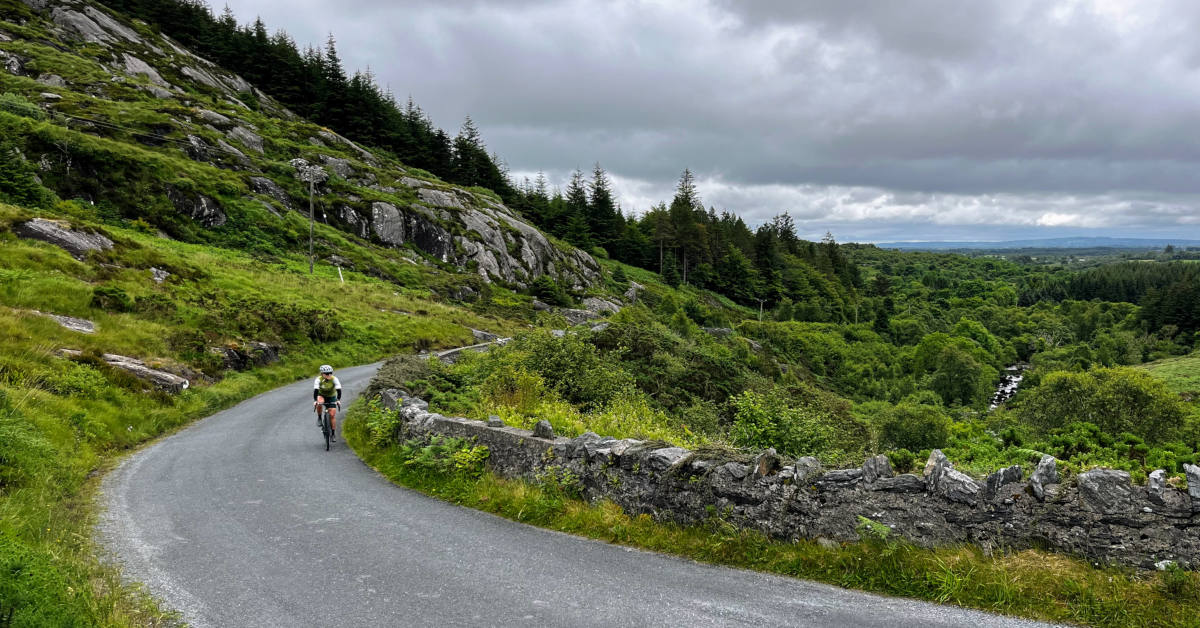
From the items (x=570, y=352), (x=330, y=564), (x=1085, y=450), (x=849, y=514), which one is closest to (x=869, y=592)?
(x=849, y=514)

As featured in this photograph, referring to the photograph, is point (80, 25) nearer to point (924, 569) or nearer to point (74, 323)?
point (74, 323)

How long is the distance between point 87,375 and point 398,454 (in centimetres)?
1042

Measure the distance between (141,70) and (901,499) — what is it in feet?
346

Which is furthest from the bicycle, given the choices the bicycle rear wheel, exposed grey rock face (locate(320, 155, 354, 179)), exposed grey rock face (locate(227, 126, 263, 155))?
exposed grey rock face (locate(227, 126, 263, 155))

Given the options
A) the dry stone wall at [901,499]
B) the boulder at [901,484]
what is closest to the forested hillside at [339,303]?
the dry stone wall at [901,499]

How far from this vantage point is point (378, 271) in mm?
50500

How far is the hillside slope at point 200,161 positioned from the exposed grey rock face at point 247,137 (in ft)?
0.66

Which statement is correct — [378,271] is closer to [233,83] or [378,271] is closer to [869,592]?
[869,592]

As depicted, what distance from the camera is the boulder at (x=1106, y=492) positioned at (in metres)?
5.27

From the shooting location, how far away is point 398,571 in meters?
6.76

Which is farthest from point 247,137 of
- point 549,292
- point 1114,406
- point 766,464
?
point 1114,406

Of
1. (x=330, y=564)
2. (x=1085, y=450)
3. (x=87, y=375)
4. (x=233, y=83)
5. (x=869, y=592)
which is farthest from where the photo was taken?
(x=233, y=83)

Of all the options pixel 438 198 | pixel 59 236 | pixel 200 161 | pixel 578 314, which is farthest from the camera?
pixel 438 198

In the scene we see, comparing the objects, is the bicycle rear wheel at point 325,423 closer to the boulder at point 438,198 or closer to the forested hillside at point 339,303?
the forested hillside at point 339,303
